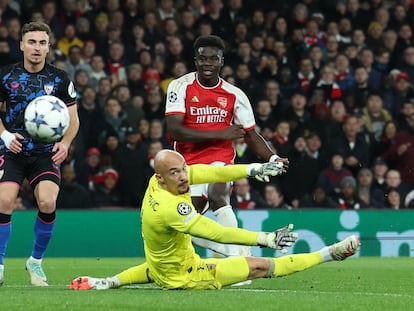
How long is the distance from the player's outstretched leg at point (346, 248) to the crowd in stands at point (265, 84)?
26.3ft

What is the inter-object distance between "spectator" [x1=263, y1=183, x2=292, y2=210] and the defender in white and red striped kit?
6.24 metres

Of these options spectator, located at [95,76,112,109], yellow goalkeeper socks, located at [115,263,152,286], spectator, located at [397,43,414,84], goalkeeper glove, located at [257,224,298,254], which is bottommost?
yellow goalkeeper socks, located at [115,263,152,286]

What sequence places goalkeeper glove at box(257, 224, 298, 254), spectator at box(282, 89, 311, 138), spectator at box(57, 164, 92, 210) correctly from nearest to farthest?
1. goalkeeper glove at box(257, 224, 298, 254)
2. spectator at box(57, 164, 92, 210)
3. spectator at box(282, 89, 311, 138)

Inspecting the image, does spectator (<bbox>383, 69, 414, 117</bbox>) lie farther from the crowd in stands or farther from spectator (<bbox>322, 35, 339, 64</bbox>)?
spectator (<bbox>322, 35, 339, 64</bbox>)

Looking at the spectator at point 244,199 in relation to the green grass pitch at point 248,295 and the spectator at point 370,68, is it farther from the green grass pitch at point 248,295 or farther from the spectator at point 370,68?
the green grass pitch at point 248,295

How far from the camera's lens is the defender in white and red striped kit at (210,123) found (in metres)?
10.5

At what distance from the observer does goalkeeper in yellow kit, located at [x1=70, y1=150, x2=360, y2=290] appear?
8555 mm

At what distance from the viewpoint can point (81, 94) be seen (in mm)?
17500

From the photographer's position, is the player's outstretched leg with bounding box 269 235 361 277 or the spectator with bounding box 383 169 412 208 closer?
the player's outstretched leg with bounding box 269 235 361 277

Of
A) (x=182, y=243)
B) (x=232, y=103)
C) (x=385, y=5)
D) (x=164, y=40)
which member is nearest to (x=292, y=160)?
(x=164, y=40)

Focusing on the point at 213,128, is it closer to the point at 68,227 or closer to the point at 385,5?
the point at 68,227

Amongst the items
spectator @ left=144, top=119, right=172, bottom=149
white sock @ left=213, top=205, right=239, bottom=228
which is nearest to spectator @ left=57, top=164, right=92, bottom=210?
spectator @ left=144, top=119, right=172, bottom=149

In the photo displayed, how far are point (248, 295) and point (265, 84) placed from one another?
9.81m

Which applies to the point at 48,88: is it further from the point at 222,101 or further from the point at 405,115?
the point at 405,115
